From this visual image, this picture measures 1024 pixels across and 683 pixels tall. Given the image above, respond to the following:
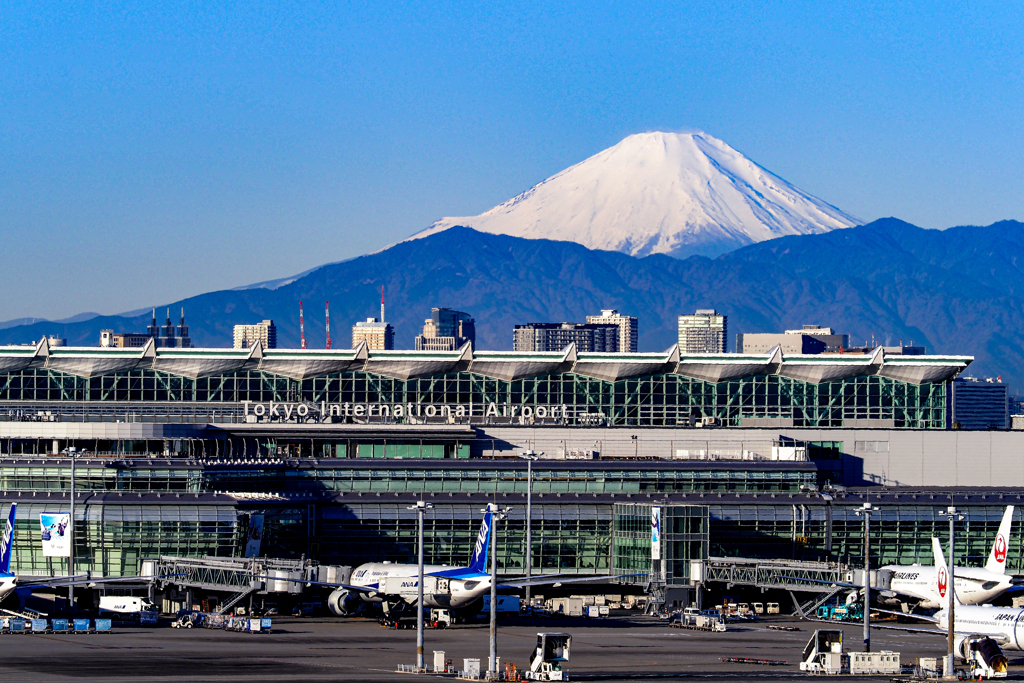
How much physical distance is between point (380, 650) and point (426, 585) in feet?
77.1

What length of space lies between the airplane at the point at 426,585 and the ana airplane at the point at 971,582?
3054 centimetres

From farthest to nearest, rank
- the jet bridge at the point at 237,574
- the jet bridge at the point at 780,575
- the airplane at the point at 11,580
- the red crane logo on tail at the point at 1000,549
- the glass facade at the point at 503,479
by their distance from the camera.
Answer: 1. the glass facade at the point at 503,479
2. the jet bridge at the point at 780,575
3. the red crane logo on tail at the point at 1000,549
4. the jet bridge at the point at 237,574
5. the airplane at the point at 11,580

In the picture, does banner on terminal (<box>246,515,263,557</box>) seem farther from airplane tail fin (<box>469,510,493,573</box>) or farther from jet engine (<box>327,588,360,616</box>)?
airplane tail fin (<box>469,510,493,573</box>)

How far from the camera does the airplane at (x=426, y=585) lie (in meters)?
142

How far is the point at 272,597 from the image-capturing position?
157 m

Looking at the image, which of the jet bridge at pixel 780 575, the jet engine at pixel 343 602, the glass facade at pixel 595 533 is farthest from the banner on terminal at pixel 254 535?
the jet bridge at pixel 780 575

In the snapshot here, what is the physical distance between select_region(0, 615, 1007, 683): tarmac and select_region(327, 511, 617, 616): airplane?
217cm

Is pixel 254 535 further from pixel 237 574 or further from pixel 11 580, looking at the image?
pixel 11 580

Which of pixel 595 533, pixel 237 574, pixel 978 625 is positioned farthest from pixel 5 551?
pixel 978 625

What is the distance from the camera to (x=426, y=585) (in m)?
145

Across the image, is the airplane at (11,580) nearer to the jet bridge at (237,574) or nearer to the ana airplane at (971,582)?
the jet bridge at (237,574)

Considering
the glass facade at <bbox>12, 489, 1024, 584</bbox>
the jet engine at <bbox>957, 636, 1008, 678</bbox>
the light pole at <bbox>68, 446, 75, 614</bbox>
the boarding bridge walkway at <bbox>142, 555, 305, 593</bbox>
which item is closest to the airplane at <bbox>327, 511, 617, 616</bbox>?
the boarding bridge walkway at <bbox>142, 555, 305, 593</bbox>

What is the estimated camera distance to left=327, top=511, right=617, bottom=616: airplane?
142 metres

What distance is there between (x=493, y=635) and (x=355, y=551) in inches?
3108
